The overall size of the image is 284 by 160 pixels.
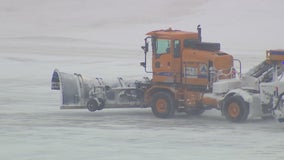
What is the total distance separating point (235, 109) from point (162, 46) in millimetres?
2534

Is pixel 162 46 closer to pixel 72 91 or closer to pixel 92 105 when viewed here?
pixel 92 105

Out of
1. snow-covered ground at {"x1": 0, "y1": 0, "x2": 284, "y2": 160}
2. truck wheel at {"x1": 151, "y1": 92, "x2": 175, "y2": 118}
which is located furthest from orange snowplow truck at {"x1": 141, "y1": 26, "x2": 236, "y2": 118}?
snow-covered ground at {"x1": 0, "y1": 0, "x2": 284, "y2": 160}

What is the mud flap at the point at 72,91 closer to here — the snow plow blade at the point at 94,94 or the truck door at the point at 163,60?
the snow plow blade at the point at 94,94

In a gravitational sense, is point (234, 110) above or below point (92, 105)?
below

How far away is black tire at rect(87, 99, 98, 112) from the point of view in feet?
62.7

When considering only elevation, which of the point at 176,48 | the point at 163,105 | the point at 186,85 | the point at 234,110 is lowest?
the point at 234,110

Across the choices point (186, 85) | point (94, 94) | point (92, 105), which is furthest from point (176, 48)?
point (92, 105)

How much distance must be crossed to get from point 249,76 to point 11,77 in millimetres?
13594

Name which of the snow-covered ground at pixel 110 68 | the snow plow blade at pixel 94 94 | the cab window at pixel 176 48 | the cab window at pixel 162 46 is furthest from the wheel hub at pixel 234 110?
the snow plow blade at pixel 94 94

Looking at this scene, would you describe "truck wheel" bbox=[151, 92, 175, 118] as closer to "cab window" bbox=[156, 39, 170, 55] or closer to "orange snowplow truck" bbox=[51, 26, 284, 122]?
"orange snowplow truck" bbox=[51, 26, 284, 122]

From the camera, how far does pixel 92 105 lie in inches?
754

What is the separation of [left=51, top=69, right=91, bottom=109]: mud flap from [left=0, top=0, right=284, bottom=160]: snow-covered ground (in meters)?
0.34

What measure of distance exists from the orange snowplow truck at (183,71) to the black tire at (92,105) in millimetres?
1313

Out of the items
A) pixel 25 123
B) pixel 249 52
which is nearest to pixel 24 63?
pixel 249 52
